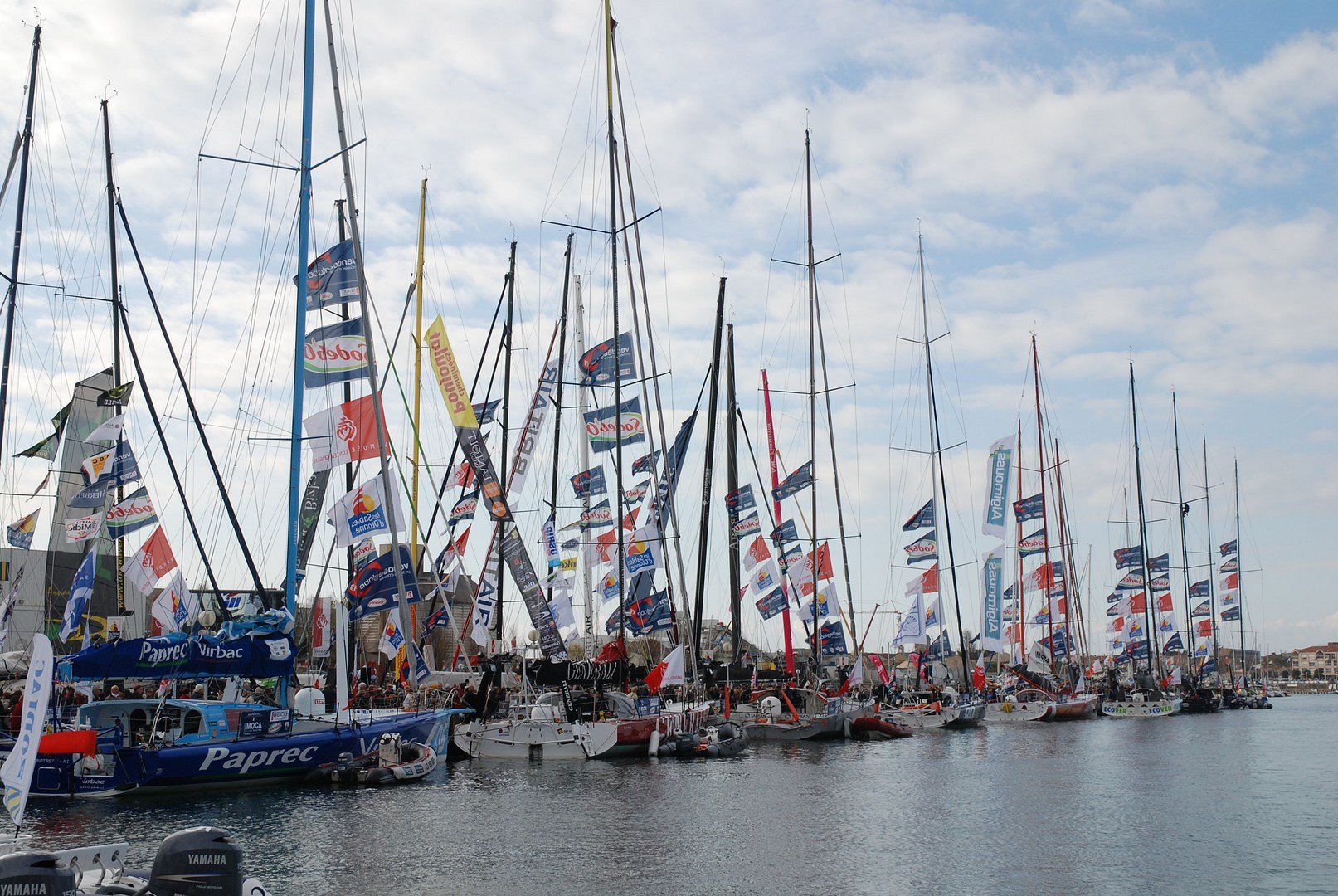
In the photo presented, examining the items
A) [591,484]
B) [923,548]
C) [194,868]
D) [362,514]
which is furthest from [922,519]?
[194,868]

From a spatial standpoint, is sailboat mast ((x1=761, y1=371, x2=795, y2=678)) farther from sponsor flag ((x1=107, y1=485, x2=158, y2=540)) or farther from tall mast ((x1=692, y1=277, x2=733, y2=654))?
sponsor flag ((x1=107, y1=485, x2=158, y2=540))

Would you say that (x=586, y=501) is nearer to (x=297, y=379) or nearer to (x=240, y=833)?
(x=297, y=379)

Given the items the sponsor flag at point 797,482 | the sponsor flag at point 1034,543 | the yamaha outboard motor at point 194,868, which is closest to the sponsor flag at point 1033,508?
the sponsor flag at point 1034,543

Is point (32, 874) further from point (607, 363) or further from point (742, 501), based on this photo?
point (742, 501)

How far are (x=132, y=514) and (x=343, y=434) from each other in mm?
8898

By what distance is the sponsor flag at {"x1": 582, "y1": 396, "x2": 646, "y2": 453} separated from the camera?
150 feet

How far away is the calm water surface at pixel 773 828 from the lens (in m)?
21.5

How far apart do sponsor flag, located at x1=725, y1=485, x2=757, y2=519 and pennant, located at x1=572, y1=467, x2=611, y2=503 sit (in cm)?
600

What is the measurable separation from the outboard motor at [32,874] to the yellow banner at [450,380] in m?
29.6

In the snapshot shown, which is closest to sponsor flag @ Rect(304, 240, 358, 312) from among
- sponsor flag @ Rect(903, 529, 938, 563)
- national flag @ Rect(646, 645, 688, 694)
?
national flag @ Rect(646, 645, 688, 694)

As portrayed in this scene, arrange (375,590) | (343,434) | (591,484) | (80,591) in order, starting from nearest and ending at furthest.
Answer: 1. (375,590)
2. (343,434)
3. (80,591)
4. (591,484)

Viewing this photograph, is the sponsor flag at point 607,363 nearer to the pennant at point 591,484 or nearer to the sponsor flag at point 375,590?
the pennant at point 591,484

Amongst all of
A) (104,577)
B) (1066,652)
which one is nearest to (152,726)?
(104,577)

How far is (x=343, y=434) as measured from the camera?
3431 centimetres
